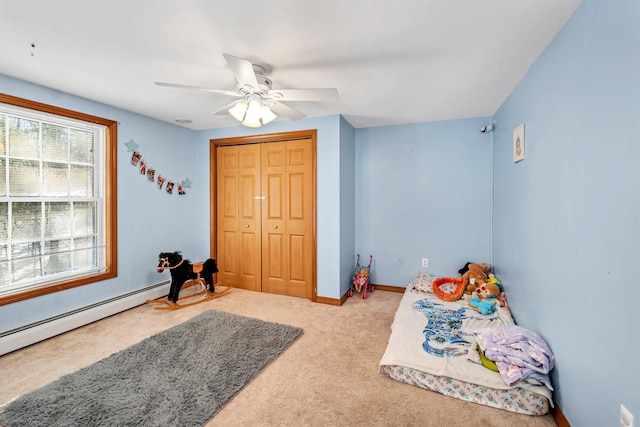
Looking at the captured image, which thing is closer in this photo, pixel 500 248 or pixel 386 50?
pixel 386 50

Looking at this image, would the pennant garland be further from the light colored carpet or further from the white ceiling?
the light colored carpet

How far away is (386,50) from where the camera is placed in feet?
6.38

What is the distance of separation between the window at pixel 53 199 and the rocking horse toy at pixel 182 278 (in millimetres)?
569

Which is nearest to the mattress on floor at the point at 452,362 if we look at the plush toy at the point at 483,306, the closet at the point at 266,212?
the plush toy at the point at 483,306

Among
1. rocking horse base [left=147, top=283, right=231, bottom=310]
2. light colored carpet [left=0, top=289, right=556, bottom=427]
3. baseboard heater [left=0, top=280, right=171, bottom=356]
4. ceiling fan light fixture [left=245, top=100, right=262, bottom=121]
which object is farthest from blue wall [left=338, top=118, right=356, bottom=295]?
baseboard heater [left=0, top=280, right=171, bottom=356]

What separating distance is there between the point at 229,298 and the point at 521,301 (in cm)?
320

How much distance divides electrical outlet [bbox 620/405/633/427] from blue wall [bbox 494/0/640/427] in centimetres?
2

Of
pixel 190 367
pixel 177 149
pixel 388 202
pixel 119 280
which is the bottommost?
pixel 190 367

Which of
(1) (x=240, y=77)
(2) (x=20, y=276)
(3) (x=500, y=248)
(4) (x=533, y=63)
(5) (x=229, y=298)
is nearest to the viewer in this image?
(1) (x=240, y=77)

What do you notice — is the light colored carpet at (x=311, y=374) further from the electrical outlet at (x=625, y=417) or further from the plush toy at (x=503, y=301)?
the plush toy at (x=503, y=301)

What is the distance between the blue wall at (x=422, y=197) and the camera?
3592mm

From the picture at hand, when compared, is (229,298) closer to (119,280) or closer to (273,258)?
(273,258)

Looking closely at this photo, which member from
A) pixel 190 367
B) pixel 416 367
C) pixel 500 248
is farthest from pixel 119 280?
pixel 500 248

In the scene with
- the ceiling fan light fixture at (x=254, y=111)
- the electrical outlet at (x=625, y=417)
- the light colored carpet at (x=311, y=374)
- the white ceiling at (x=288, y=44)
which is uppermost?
the white ceiling at (x=288, y=44)
